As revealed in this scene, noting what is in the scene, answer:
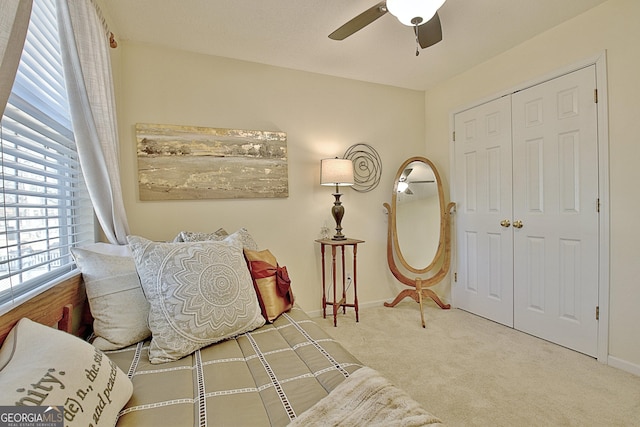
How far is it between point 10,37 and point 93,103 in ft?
2.85

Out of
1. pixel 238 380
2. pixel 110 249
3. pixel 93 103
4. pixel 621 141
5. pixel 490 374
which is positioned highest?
pixel 93 103

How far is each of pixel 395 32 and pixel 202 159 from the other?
1888 mm

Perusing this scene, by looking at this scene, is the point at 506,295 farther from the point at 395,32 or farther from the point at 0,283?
the point at 0,283

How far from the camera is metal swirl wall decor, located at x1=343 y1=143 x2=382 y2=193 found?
10.7ft

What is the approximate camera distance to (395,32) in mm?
2326

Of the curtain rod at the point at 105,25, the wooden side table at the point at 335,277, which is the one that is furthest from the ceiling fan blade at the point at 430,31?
the curtain rod at the point at 105,25

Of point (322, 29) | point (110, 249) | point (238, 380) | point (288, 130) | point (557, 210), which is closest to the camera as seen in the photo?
point (238, 380)

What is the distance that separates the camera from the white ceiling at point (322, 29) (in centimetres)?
203

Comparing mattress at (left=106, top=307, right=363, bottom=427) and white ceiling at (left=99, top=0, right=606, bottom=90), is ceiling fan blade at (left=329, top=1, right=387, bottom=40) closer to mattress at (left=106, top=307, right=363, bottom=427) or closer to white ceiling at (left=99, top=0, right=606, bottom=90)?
white ceiling at (left=99, top=0, right=606, bottom=90)

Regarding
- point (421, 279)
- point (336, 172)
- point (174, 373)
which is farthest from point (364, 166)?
point (174, 373)

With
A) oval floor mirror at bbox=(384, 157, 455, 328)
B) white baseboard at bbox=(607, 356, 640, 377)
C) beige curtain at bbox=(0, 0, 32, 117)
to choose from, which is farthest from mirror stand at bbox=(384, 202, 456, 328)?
beige curtain at bbox=(0, 0, 32, 117)

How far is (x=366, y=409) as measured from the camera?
887mm

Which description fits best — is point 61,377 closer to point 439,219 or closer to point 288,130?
point 288,130

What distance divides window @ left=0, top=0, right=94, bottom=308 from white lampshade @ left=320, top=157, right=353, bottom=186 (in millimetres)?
1834
